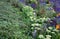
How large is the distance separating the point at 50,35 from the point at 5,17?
921mm

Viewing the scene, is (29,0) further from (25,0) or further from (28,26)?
(28,26)

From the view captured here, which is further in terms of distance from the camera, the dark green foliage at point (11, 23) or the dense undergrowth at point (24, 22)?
the dense undergrowth at point (24, 22)

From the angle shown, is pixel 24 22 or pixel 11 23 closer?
pixel 11 23

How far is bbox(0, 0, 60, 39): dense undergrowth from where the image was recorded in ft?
12.6

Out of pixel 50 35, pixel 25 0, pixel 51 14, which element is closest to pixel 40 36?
pixel 50 35

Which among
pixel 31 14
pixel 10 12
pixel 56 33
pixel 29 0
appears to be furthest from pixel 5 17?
pixel 29 0

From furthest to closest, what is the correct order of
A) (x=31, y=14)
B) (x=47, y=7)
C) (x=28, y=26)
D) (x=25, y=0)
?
(x=25, y=0) < (x=47, y=7) < (x=31, y=14) < (x=28, y=26)

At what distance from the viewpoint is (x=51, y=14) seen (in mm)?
4852

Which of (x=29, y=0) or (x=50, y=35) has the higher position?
(x=29, y=0)

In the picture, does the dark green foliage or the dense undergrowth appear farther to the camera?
the dense undergrowth

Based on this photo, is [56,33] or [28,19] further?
[28,19]

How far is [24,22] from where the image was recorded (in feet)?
14.5

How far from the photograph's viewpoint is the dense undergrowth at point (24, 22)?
385 cm

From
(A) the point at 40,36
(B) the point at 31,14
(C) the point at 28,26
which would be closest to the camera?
(A) the point at 40,36
